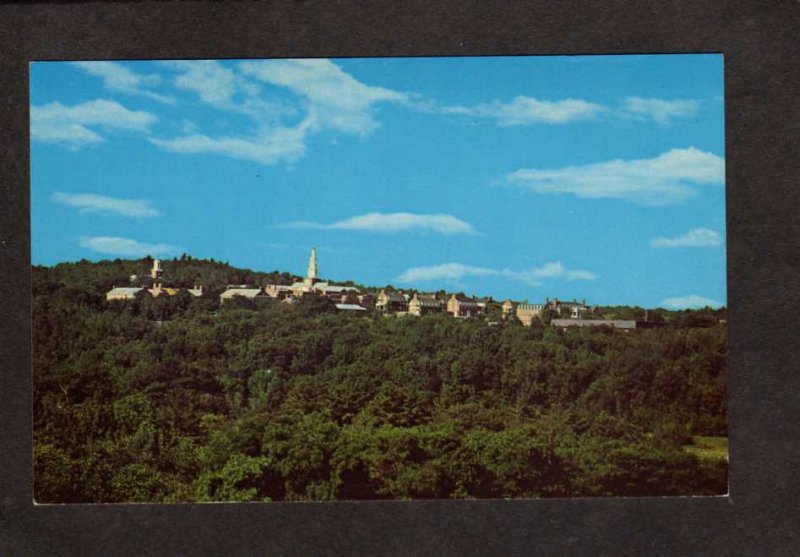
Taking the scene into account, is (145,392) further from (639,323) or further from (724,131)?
(724,131)

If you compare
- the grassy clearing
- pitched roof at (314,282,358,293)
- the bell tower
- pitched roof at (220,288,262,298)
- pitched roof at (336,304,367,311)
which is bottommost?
the grassy clearing

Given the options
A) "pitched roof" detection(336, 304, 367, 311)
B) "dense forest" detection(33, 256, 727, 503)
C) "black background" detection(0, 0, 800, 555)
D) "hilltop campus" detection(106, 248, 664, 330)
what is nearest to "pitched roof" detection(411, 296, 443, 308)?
"hilltop campus" detection(106, 248, 664, 330)

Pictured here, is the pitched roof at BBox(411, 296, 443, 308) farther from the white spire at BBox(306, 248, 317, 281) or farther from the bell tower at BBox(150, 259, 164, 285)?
the bell tower at BBox(150, 259, 164, 285)

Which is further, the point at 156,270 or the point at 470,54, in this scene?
the point at 156,270

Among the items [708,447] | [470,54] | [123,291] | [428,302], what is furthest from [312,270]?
[708,447]

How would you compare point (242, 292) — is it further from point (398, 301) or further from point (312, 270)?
point (398, 301)

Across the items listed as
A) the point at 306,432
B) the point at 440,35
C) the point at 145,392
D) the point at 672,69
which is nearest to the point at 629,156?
the point at 672,69

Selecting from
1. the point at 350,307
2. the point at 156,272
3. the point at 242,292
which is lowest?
the point at 350,307
